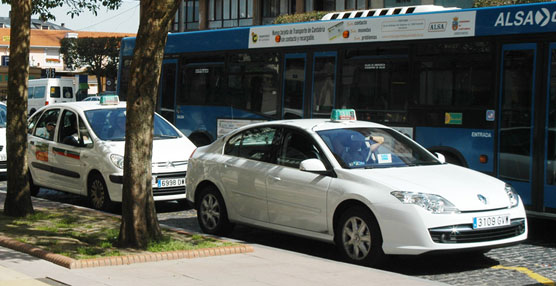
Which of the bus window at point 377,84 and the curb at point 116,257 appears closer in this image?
the curb at point 116,257

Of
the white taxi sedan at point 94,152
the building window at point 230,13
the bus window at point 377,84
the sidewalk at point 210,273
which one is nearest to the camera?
the sidewalk at point 210,273

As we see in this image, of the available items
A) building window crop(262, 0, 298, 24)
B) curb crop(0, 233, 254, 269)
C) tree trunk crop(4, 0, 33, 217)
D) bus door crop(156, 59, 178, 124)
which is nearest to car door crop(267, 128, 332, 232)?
curb crop(0, 233, 254, 269)

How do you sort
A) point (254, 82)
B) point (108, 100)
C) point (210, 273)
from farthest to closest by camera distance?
point (254, 82) → point (108, 100) → point (210, 273)

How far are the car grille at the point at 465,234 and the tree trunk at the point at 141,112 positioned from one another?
299 centimetres

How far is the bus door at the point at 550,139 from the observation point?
10219 millimetres

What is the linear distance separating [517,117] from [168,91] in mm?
8919

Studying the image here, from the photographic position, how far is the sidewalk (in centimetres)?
699

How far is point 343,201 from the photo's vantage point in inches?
322

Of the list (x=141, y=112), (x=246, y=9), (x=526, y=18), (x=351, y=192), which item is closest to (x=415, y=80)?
(x=526, y=18)

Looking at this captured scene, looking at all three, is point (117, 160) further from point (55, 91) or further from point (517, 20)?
point (55, 91)

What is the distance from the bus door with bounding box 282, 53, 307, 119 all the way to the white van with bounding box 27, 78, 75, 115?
34.6 meters

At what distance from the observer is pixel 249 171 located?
934 cm

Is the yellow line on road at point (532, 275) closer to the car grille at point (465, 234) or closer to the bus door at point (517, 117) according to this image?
the car grille at point (465, 234)

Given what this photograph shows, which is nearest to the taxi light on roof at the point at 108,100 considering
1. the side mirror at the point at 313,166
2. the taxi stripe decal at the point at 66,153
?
the taxi stripe decal at the point at 66,153
